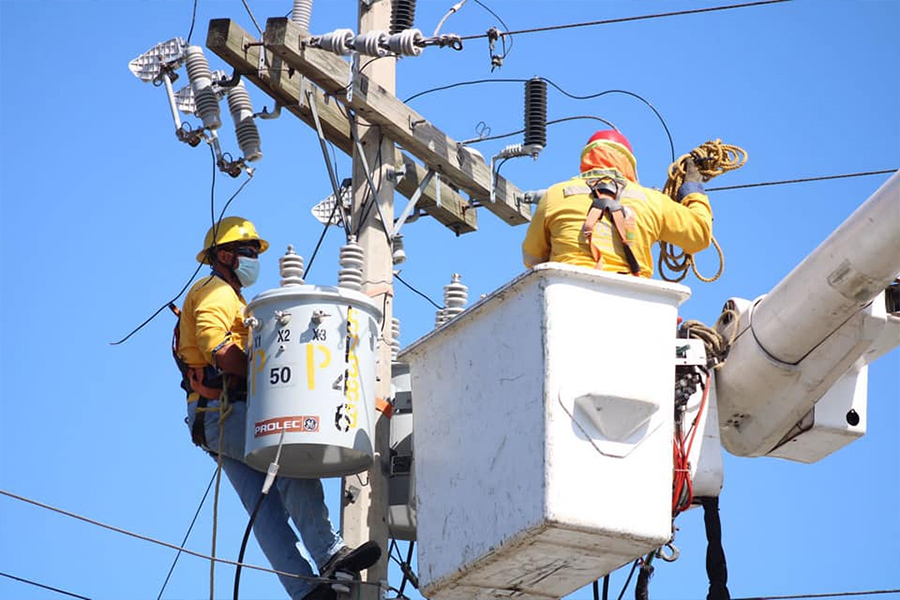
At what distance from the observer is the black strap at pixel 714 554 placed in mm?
10797

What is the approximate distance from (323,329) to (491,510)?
4.40 ft

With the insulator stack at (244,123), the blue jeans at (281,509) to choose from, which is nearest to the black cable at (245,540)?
the blue jeans at (281,509)

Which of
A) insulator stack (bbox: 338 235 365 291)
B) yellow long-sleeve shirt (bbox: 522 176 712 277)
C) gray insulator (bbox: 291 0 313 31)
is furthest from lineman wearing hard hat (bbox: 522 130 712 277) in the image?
gray insulator (bbox: 291 0 313 31)

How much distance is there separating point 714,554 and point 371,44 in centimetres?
319

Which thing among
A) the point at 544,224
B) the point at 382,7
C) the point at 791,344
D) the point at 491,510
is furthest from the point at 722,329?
the point at 382,7

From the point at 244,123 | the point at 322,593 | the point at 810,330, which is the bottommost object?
the point at 322,593

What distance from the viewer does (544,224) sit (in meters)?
10.7

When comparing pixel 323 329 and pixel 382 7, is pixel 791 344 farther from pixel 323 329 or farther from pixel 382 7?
pixel 382 7

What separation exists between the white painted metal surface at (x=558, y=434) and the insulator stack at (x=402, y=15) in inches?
89.2

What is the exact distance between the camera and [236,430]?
11.2 m

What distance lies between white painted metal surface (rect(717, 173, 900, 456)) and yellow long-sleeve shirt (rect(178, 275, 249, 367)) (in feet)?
8.17

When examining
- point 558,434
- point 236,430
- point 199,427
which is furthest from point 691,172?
point 199,427

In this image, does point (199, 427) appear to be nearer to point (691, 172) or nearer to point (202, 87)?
point (202, 87)

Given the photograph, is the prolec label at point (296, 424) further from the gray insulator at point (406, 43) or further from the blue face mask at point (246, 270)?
the gray insulator at point (406, 43)
